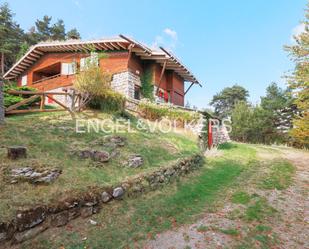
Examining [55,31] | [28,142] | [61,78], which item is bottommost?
[28,142]

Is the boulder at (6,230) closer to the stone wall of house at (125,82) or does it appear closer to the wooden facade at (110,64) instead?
the wooden facade at (110,64)

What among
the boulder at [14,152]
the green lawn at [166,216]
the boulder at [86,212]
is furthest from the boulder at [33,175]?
the green lawn at [166,216]

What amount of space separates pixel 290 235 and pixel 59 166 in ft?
18.2

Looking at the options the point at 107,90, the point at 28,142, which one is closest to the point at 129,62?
the point at 107,90

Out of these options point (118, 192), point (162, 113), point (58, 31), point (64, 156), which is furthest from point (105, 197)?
point (58, 31)

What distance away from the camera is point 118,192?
17.6 feet

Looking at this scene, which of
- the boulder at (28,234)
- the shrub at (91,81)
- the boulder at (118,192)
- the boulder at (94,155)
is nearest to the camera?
the boulder at (28,234)

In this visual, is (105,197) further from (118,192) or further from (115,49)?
(115,49)

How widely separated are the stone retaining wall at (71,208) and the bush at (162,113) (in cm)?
710

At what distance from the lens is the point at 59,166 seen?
5.30 m

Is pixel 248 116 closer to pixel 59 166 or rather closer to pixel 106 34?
pixel 106 34

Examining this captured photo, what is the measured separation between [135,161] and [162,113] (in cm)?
739

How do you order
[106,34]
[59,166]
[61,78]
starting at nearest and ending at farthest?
[59,166] < [106,34] < [61,78]

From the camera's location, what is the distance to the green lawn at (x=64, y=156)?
425 cm
